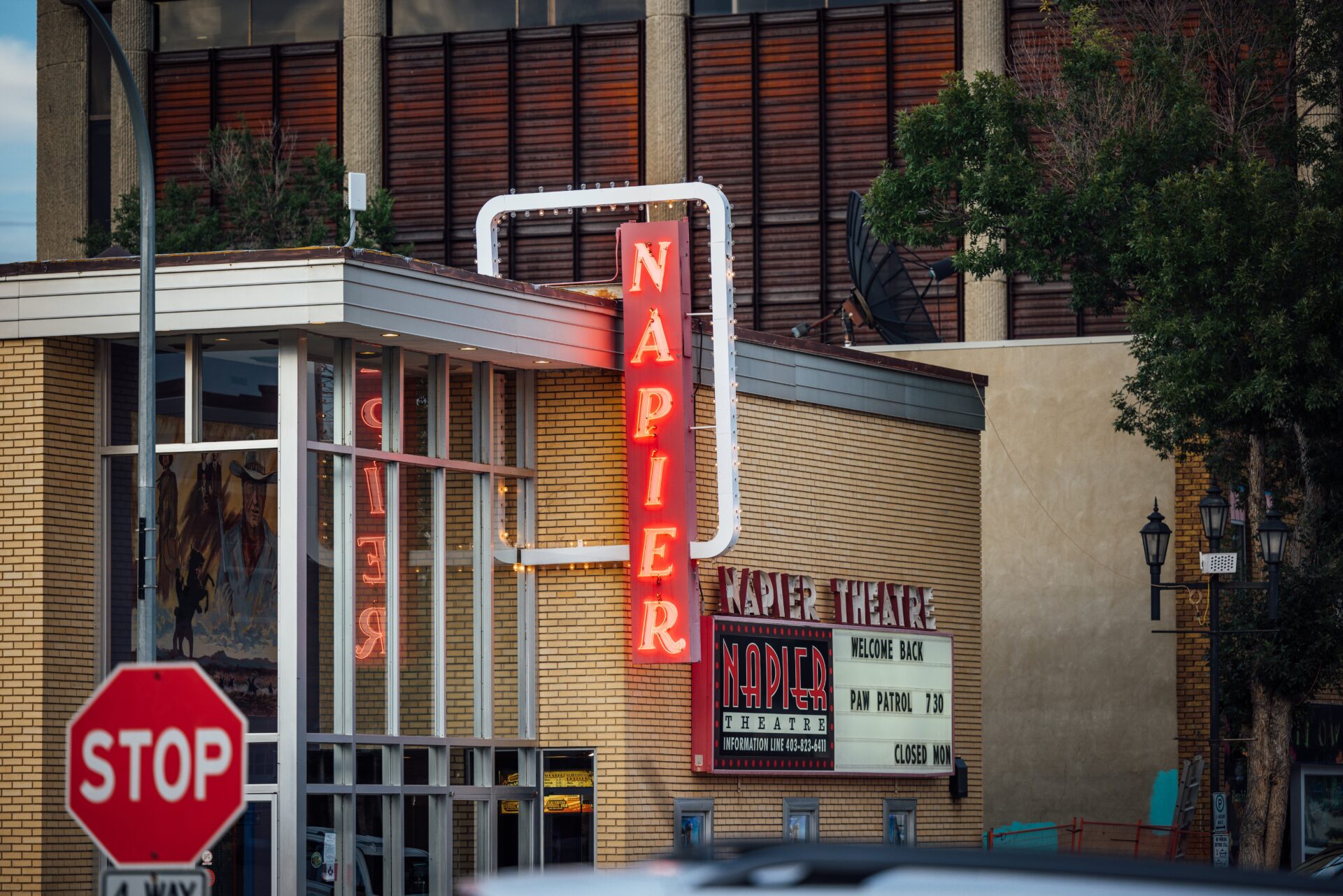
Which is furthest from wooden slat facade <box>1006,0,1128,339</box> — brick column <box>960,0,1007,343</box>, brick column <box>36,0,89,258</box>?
brick column <box>36,0,89,258</box>

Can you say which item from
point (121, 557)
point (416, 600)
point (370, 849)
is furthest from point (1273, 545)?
point (121, 557)

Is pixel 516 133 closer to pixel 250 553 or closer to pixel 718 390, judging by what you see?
pixel 718 390

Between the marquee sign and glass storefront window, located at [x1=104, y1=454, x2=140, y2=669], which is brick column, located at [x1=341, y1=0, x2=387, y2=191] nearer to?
the marquee sign

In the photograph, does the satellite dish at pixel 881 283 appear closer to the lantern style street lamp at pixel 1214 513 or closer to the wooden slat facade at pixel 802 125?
the wooden slat facade at pixel 802 125

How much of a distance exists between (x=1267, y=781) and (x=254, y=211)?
2344cm

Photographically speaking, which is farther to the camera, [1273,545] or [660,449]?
[1273,545]

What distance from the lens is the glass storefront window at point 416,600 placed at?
819 inches

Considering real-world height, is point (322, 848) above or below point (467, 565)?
below

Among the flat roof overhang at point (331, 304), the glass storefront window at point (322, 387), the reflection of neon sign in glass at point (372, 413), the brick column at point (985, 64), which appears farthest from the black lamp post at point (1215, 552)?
the brick column at point (985, 64)

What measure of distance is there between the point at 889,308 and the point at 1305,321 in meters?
10.7

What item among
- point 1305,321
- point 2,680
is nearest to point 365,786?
point 2,680

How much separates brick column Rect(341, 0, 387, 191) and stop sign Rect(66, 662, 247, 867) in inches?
1510

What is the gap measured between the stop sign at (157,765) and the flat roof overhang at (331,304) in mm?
10859

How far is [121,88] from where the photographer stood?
46.5 metres
